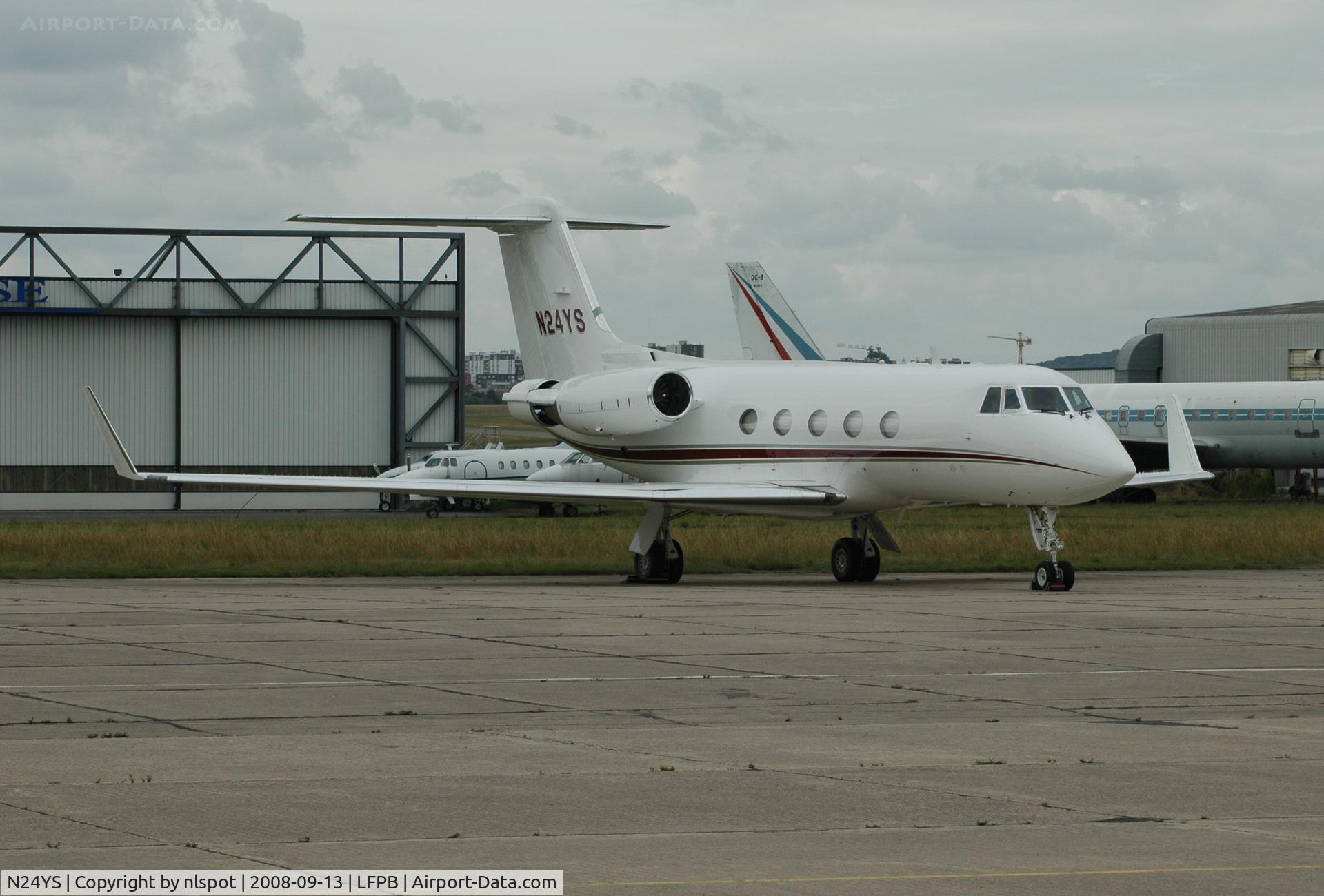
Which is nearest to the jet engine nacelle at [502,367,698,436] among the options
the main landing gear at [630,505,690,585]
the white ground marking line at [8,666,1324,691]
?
the main landing gear at [630,505,690,585]

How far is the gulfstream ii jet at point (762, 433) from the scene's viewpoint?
24.2 metres

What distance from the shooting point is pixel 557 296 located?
98.2 ft

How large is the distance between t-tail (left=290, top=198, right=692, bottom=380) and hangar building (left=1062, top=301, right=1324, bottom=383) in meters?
48.7

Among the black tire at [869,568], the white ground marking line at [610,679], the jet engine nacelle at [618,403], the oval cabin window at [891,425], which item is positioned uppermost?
the jet engine nacelle at [618,403]

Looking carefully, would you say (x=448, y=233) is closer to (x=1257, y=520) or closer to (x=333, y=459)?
(x=333, y=459)

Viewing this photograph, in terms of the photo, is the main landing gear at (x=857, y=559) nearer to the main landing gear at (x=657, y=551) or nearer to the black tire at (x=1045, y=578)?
the main landing gear at (x=657, y=551)

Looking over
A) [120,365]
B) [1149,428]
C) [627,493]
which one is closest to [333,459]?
[120,365]

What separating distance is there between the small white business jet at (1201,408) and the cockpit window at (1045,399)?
30.8 metres

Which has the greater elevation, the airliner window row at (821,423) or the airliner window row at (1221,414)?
the airliner window row at (1221,414)

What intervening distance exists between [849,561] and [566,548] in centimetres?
782

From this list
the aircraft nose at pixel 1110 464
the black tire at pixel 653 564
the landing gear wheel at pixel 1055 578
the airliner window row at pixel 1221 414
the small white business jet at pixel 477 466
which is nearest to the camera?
the aircraft nose at pixel 1110 464

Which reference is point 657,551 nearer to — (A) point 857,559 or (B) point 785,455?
(B) point 785,455

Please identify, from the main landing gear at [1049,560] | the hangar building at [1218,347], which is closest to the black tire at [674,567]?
the main landing gear at [1049,560]

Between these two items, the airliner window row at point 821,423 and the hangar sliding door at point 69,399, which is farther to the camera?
the hangar sliding door at point 69,399
